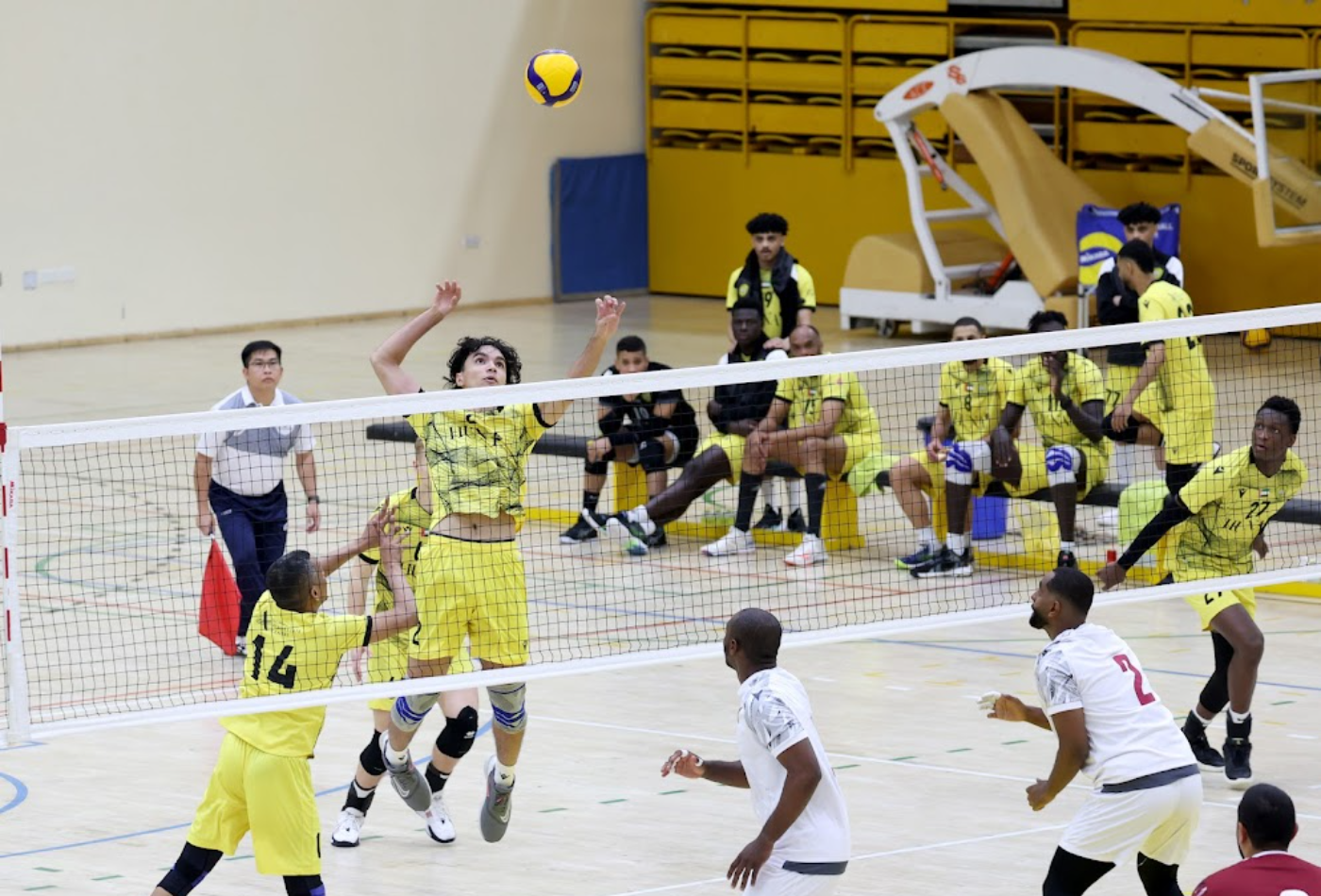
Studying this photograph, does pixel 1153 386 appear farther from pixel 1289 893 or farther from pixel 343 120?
pixel 343 120

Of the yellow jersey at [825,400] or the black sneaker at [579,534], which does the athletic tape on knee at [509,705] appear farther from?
the black sneaker at [579,534]

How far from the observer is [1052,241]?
22594 mm

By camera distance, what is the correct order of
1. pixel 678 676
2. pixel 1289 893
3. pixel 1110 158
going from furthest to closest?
pixel 1110 158
pixel 678 676
pixel 1289 893

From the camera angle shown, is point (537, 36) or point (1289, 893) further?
point (537, 36)

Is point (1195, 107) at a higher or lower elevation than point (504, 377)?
higher

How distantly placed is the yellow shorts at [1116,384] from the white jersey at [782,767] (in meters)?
7.66

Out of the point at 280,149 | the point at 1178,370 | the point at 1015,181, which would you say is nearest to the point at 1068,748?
the point at 1178,370

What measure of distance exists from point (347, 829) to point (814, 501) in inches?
226

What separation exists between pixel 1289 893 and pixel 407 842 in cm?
405

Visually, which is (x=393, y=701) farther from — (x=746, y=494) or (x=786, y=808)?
(x=746, y=494)

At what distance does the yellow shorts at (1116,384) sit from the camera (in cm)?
1423

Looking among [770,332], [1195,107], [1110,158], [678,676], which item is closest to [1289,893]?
[678,676]

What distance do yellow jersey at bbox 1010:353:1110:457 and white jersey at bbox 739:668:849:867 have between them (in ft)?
23.9

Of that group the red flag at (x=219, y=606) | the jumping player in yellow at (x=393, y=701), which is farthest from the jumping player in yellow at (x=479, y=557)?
the red flag at (x=219, y=606)
